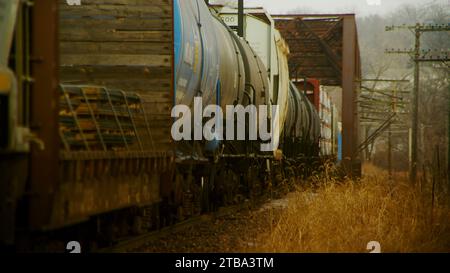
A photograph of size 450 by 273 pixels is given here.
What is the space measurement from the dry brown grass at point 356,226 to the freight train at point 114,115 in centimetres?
156

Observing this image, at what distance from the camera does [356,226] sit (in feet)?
33.8

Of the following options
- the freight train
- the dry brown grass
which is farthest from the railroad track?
the dry brown grass

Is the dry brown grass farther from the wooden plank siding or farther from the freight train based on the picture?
the wooden plank siding

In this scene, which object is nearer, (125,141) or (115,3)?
(125,141)

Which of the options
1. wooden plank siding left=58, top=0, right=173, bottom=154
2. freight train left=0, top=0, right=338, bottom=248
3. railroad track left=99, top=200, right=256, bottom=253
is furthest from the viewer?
wooden plank siding left=58, top=0, right=173, bottom=154

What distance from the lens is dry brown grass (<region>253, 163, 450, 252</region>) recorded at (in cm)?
872

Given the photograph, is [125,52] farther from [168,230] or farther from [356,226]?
[356,226]

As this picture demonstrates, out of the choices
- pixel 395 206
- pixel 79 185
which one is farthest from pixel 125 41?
pixel 395 206

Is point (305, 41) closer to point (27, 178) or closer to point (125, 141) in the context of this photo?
point (125, 141)

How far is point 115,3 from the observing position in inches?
373

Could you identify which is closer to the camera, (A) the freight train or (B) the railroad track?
(A) the freight train

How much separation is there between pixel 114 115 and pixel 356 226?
4.02 m

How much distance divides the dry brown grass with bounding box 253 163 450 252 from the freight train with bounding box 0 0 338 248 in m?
1.56
